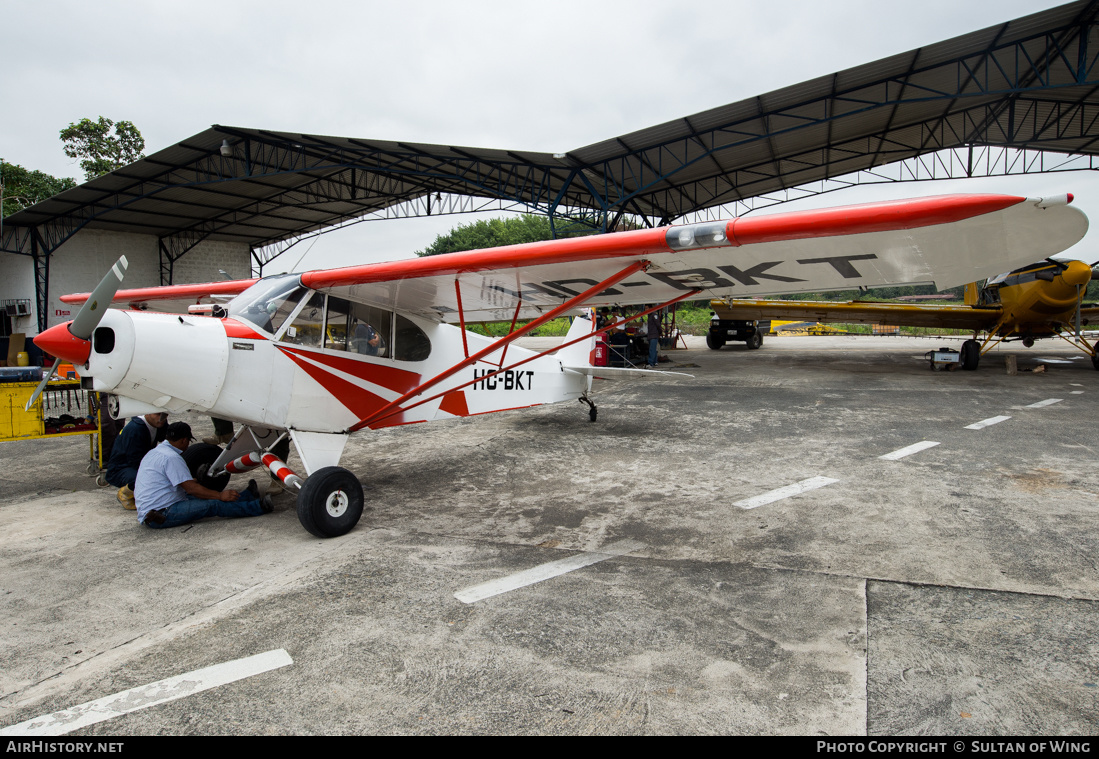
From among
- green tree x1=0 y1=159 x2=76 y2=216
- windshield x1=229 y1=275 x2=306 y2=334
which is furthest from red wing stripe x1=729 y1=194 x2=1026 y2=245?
green tree x1=0 y1=159 x2=76 y2=216

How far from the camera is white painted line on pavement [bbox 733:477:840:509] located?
472cm

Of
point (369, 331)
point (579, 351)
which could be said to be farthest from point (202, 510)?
point (579, 351)

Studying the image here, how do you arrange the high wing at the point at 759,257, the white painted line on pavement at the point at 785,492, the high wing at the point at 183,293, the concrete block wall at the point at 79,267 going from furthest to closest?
the concrete block wall at the point at 79,267 → the high wing at the point at 183,293 → the white painted line on pavement at the point at 785,492 → the high wing at the point at 759,257

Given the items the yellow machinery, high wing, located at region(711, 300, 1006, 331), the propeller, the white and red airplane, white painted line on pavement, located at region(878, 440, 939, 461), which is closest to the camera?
the white and red airplane

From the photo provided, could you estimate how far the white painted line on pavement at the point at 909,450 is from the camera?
6145 mm

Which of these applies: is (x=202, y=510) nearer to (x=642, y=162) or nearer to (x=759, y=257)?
(x=759, y=257)

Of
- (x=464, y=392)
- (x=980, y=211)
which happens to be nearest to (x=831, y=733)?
(x=980, y=211)

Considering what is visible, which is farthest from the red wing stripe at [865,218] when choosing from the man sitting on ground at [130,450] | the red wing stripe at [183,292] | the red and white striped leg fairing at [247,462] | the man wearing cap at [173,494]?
the red wing stripe at [183,292]

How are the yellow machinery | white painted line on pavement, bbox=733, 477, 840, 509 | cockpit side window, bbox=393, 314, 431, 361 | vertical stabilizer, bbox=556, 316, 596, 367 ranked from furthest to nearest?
vertical stabilizer, bbox=556, 316, 596, 367
cockpit side window, bbox=393, 314, 431, 361
the yellow machinery
white painted line on pavement, bbox=733, 477, 840, 509

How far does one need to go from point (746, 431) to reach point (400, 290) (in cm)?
516

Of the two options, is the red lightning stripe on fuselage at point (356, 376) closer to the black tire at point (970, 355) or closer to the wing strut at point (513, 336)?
the wing strut at point (513, 336)

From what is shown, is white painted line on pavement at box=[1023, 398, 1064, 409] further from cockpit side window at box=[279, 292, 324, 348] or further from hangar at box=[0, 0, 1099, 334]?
cockpit side window at box=[279, 292, 324, 348]

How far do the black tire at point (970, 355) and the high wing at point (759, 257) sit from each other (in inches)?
501

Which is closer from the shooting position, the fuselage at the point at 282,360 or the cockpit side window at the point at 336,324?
the fuselage at the point at 282,360
